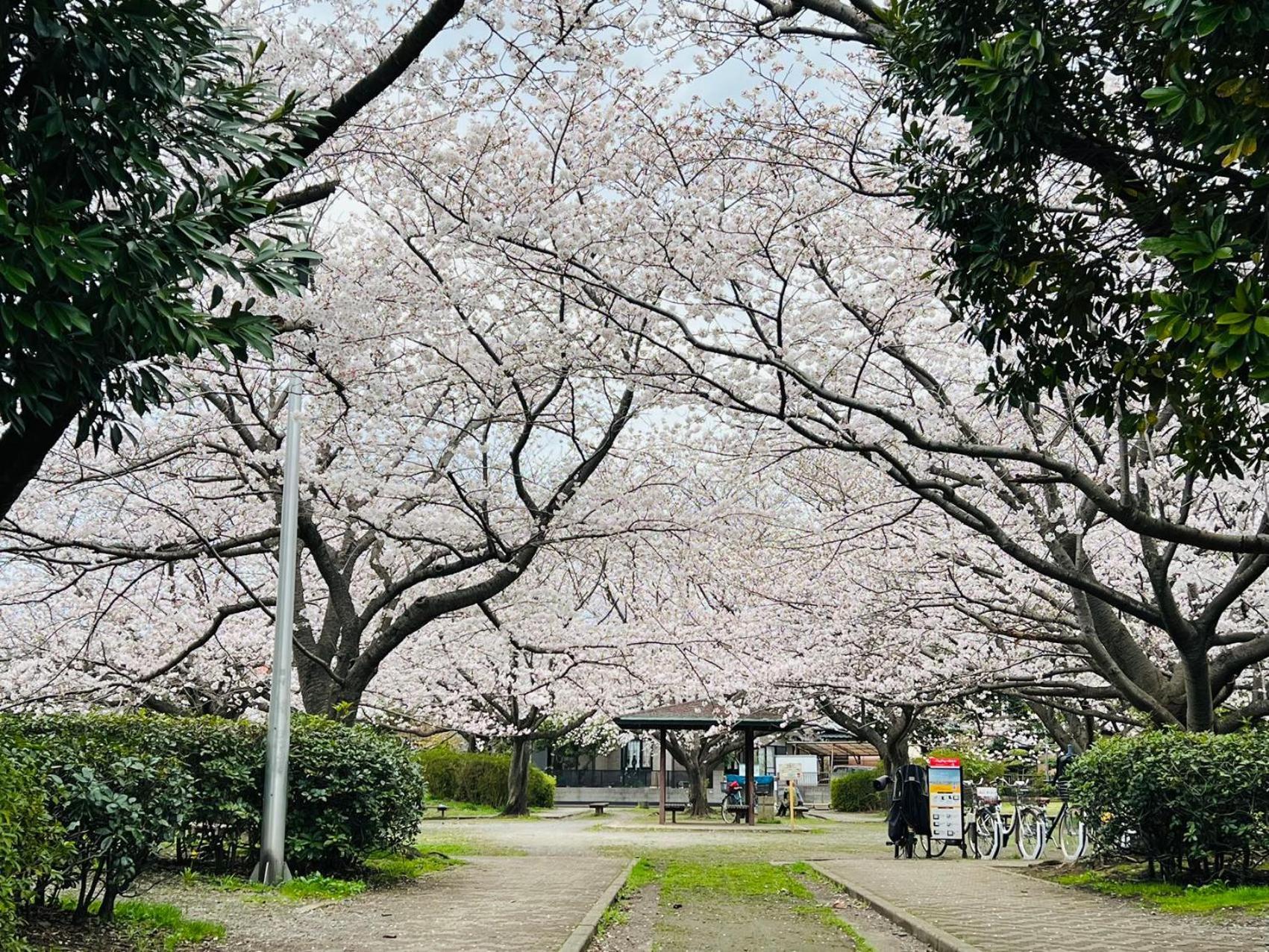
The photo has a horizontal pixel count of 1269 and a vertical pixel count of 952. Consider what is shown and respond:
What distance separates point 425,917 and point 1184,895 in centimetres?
655

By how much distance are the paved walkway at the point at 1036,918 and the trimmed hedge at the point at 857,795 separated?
81.0 feet

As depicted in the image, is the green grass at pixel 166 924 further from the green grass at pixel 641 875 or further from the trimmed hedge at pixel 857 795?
the trimmed hedge at pixel 857 795

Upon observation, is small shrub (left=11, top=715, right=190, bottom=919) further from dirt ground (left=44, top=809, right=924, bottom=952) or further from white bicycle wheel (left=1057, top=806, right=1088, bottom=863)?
white bicycle wheel (left=1057, top=806, right=1088, bottom=863)

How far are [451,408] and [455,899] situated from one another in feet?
20.7

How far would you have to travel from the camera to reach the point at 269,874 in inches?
351

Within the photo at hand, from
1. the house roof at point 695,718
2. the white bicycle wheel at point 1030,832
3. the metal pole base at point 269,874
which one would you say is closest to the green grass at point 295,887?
the metal pole base at point 269,874

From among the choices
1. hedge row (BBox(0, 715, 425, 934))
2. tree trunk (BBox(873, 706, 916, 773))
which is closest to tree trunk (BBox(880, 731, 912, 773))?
tree trunk (BBox(873, 706, 916, 773))

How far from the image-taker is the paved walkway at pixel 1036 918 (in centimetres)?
687

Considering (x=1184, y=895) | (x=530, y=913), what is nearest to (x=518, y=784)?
(x=530, y=913)

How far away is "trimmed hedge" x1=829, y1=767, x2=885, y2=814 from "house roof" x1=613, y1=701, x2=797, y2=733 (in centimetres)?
1247

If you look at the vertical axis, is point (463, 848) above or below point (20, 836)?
below

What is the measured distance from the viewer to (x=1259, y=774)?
29.9 feet

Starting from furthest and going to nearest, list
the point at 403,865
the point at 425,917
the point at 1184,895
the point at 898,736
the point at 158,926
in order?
the point at 898,736, the point at 403,865, the point at 1184,895, the point at 425,917, the point at 158,926

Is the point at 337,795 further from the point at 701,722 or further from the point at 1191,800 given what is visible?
the point at 701,722
